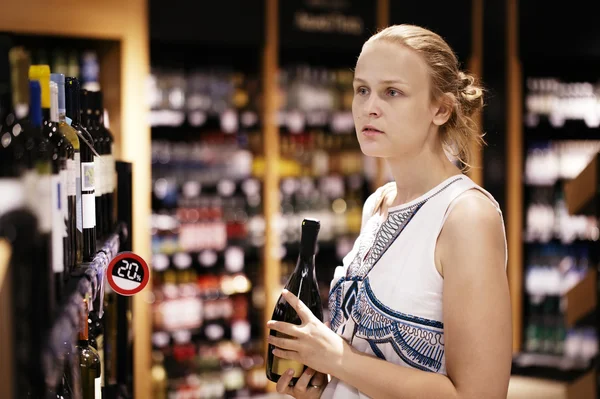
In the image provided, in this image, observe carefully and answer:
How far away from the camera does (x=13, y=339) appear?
Answer: 88 cm

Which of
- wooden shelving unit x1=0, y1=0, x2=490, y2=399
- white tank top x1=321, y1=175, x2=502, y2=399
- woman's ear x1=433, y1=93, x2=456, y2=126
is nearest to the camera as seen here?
white tank top x1=321, y1=175, x2=502, y2=399

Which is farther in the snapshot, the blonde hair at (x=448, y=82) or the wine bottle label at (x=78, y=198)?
the blonde hair at (x=448, y=82)

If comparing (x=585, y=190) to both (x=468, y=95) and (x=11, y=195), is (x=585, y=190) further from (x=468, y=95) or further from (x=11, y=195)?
(x=11, y=195)

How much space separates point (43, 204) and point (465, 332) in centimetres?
88

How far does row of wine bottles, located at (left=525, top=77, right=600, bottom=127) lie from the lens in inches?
233

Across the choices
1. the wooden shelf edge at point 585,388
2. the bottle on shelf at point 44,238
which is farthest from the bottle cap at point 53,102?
the wooden shelf edge at point 585,388

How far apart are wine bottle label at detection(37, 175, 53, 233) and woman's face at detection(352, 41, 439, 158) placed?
81 cm

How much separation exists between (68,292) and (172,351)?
159 inches

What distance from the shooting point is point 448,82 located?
5.35 ft

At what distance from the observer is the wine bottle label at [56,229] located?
41.2 inches

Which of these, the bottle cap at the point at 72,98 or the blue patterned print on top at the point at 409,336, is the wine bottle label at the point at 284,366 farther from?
the bottle cap at the point at 72,98

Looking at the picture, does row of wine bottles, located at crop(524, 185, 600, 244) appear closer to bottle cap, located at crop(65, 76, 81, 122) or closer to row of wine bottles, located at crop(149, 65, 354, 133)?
row of wine bottles, located at crop(149, 65, 354, 133)

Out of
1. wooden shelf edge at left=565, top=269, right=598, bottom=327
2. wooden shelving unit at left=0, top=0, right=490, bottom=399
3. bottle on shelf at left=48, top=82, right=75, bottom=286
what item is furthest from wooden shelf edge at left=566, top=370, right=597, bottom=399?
wooden shelving unit at left=0, top=0, right=490, bottom=399

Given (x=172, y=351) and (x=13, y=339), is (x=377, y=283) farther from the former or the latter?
(x=172, y=351)
